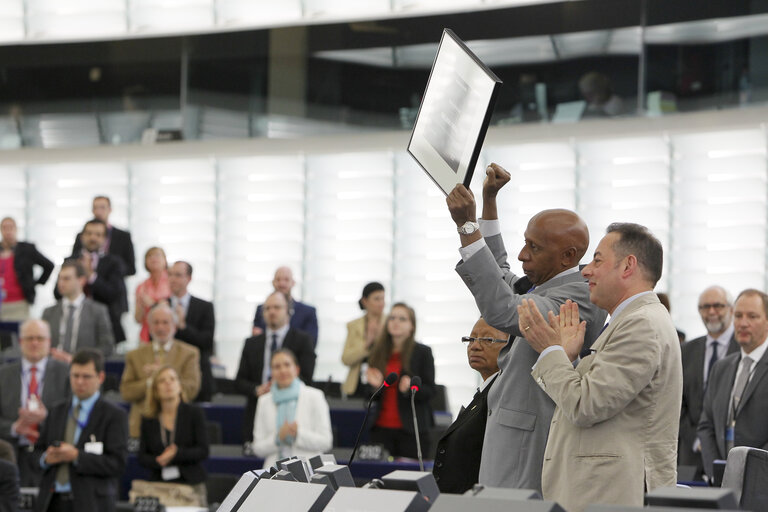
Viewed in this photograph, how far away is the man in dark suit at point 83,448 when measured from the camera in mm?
6332

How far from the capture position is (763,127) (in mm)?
9297

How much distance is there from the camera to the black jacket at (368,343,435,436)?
686 cm

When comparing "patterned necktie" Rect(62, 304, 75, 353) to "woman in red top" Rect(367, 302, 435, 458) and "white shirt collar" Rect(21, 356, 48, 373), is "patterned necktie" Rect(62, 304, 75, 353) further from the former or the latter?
"woman in red top" Rect(367, 302, 435, 458)

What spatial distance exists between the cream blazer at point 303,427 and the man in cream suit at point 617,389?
4053mm

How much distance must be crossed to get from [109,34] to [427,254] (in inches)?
163

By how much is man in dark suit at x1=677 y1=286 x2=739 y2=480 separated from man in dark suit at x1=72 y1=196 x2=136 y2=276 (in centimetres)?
493

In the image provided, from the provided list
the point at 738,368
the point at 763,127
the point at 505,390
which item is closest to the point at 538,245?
the point at 505,390

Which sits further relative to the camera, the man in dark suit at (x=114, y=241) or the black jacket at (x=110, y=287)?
the man in dark suit at (x=114, y=241)

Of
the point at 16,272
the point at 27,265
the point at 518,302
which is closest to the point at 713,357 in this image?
the point at 518,302

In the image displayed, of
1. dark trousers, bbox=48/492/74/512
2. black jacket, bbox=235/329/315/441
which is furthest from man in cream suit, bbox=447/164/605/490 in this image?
black jacket, bbox=235/329/315/441

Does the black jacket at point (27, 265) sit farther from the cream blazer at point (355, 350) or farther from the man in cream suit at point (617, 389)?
the man in cream suit at point (617, 389)

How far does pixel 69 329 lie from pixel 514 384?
6.23 metres

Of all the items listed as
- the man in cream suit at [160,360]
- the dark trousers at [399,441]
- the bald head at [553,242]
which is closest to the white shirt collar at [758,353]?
the dark trousers at [399,441]

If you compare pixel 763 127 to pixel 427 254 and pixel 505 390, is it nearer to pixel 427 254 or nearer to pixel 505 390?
pixel 427 254
